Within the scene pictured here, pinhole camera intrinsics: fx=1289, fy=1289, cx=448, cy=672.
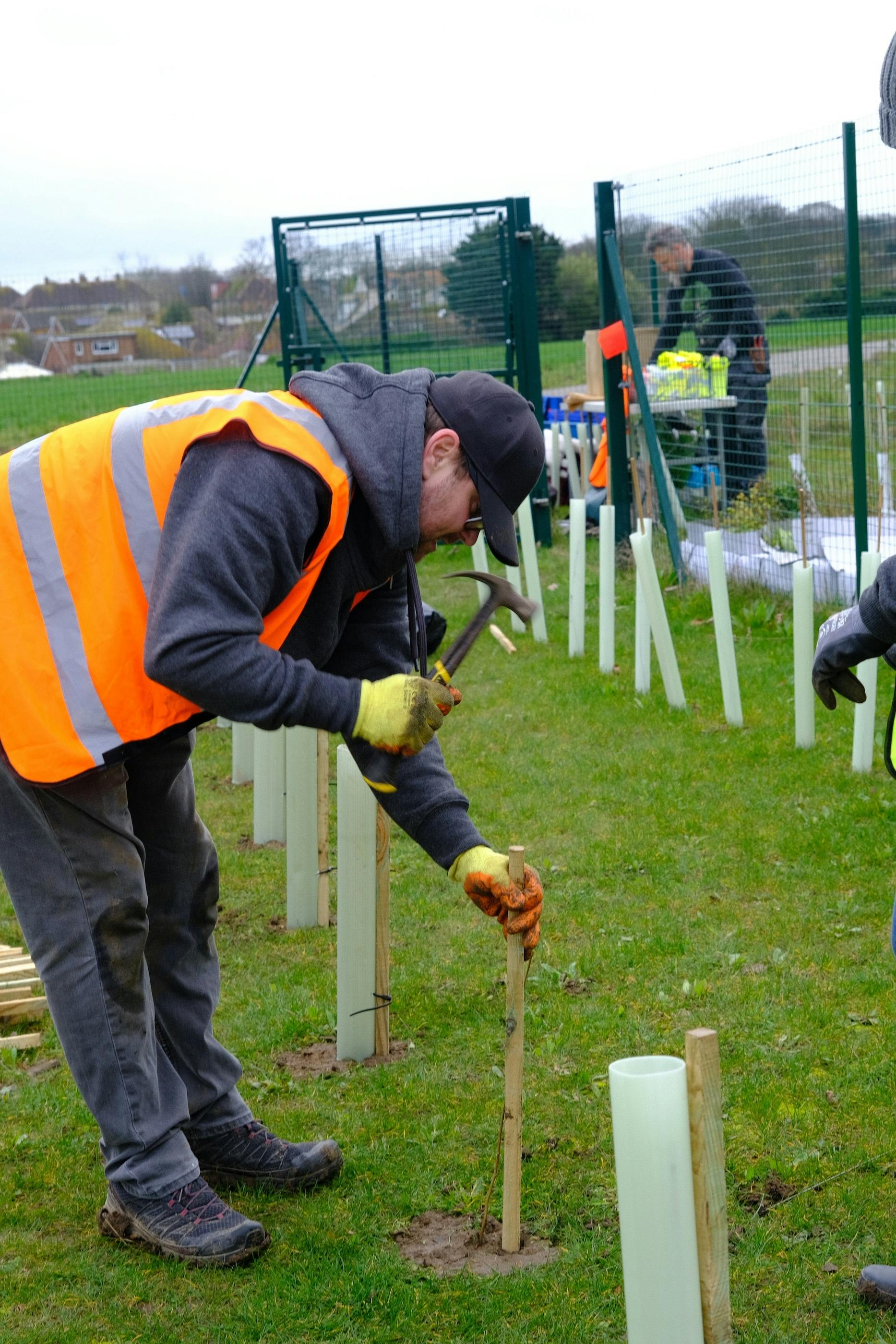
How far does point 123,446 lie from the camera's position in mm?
2547

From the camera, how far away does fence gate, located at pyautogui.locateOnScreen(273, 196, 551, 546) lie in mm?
11617

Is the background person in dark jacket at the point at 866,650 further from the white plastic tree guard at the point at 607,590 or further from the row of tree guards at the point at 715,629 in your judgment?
the white plastic tree guard at the point at 607,590

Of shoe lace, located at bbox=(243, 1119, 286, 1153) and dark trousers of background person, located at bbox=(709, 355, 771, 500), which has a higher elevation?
dark trousers of background person, located at bbox=(709, 355, 771, 500)

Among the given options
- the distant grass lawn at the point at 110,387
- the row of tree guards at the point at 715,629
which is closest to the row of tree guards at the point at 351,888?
the row of tree guards at the point at 715,629

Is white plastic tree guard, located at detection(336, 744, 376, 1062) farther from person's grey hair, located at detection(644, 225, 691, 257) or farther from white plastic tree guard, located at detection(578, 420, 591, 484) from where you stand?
white plastic tree guard, located at detection(578, 420, 591, 484)

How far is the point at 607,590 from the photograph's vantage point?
23.8 feet

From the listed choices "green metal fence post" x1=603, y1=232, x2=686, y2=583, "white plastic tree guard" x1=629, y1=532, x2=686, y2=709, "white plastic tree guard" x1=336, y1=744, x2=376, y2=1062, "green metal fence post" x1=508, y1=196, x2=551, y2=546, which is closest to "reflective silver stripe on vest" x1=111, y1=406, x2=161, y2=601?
"white plastic tree guard" x1=336, y1=744, x2=376, y2=1062

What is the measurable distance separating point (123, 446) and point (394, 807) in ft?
3.51

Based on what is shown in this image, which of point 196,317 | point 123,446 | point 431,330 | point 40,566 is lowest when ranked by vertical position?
point 40,566

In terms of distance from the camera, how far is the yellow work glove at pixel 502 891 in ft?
9.21

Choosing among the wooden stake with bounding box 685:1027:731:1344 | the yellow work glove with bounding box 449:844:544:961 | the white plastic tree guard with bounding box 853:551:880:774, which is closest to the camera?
the wooden stake with bounding box 685:1027:731:1344

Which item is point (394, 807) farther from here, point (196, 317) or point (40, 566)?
point (196, 317)

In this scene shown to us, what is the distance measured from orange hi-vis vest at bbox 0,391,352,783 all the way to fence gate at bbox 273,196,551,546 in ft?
29.2

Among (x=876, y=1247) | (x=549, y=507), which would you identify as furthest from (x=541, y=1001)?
(x=549, y=507)
